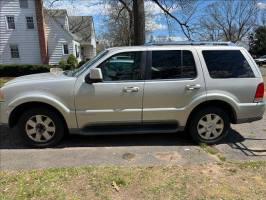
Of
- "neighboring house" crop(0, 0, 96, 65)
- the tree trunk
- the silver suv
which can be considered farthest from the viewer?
"neighboring house" crop(0, 0, 96, 65)

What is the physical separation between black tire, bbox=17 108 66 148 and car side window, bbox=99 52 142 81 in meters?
1.07

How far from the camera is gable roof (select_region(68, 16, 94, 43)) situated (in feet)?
170

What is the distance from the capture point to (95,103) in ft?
17.9

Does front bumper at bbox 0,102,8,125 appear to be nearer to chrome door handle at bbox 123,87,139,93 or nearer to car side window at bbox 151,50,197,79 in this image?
chrome door handle at bbox 123,87,139,93

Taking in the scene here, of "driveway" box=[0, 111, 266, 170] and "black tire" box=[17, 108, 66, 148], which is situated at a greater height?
"black tire" box=[17, 108, 66, 148]

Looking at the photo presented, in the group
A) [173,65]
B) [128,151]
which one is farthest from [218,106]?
[128,151]

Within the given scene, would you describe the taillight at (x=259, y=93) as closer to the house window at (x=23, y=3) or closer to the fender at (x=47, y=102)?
the fender at (x=47, y=102)

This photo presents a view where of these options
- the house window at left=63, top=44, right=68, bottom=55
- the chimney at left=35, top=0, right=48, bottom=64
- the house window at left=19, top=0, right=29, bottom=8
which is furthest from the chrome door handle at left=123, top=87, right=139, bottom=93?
the house window at left=63, top=44, right=68, bottom=55

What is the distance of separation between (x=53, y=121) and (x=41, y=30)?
27018 mm

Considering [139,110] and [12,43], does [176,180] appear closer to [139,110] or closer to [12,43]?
[139,110]

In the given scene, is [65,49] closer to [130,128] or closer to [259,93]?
[130,128]

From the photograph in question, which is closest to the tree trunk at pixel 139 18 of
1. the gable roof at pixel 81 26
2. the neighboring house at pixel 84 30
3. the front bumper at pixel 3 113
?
the front bumper at pixel 3 113

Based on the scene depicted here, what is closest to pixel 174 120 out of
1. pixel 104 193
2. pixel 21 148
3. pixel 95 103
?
pixel 95 103

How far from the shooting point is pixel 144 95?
5504 millimetres
